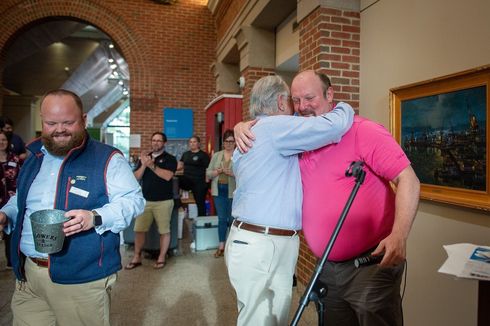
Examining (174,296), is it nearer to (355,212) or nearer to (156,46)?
(355,212)

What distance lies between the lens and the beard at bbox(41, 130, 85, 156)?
64.6 inches

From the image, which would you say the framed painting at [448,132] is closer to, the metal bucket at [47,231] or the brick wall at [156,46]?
the metal bucket at [47,231]

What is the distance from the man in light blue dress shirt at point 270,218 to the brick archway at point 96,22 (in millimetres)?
6840

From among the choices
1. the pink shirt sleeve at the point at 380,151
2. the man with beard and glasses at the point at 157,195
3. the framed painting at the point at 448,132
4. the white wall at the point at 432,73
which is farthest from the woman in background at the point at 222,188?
the pink shirt sleeve at the point at 380,151

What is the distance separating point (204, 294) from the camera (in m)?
3.65

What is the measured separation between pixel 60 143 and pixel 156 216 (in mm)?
2943

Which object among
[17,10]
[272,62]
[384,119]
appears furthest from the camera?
[17,10]

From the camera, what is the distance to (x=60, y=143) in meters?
1.65

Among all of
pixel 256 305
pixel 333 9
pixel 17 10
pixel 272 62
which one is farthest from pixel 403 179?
pixel 17 10

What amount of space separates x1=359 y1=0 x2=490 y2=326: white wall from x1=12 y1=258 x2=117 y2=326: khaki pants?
206cm

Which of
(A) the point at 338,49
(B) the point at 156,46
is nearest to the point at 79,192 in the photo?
(A) the point at 338,49

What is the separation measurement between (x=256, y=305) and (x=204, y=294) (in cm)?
225

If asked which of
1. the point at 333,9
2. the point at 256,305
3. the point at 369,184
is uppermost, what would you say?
the point at 333,9

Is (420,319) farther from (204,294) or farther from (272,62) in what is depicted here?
(272,62)
